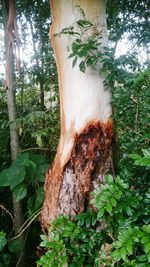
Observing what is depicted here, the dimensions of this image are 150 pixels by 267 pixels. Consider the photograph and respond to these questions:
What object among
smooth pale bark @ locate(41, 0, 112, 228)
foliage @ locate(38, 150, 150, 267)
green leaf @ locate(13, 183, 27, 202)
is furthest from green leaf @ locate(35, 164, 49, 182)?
foliage @ locate(38, 150, 150, 267)

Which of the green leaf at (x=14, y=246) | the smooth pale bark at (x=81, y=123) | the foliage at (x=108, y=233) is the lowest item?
the green leaf at (x=14, y=246)

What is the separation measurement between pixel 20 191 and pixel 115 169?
77cm

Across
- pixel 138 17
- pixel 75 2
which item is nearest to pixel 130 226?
pixel 75 2

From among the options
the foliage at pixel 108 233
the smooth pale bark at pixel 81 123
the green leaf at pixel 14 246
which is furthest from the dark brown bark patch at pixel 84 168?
the green leaf at pixel 14 246

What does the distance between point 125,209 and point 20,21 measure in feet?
7.81

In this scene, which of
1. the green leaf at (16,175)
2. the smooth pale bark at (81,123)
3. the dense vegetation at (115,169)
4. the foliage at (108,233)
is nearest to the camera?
the foliage at (108,233)

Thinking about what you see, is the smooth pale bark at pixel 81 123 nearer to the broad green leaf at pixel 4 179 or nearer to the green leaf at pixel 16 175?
the green leaf at pixel 16 175

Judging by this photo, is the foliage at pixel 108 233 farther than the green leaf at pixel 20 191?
No

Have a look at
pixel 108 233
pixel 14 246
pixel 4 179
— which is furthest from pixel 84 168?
pixel 14 246

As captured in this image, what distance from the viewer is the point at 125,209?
1.34 meters

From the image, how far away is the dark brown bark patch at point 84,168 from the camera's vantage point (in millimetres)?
1747

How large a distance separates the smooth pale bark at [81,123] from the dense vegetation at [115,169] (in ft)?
0.26

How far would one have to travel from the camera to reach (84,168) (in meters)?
1.75

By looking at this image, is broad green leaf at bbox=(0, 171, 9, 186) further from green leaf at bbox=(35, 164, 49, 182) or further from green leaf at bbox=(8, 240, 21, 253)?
green leaf at bbox=(8, 240, 21, 253)
